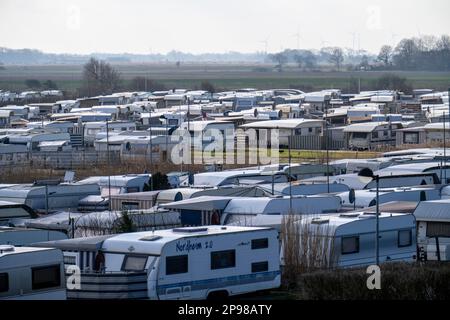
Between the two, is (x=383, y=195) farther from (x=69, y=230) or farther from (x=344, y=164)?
(x=344, y=164)

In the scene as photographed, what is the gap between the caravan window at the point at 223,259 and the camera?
30.5ft

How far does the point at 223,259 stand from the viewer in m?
9.40

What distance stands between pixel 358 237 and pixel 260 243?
51.7 inches

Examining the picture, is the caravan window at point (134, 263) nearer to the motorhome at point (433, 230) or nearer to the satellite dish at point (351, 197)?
the motorhome at point (433, 230)

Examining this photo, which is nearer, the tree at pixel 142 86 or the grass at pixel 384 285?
the grass at pixel 384 285

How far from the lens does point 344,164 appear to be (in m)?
18.8

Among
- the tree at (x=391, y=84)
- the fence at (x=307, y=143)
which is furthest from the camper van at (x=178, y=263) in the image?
the tree at (x=391, y=84)

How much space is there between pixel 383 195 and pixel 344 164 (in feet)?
17.0

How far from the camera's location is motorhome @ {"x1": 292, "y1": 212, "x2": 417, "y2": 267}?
10.3 meters

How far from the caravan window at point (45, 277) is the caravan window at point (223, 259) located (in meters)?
1.41

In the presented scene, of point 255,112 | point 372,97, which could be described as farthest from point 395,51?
point 255,112

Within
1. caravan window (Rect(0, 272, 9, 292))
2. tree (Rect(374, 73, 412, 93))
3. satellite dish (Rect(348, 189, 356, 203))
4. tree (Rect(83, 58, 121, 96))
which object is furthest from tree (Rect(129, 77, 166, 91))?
caravan window (Rect(0, 272, 9, 292))

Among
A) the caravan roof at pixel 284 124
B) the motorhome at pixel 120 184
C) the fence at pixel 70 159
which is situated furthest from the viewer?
the caravan roof at pixel 284 124

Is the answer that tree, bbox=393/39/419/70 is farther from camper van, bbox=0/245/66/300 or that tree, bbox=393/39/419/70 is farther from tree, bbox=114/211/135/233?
camper van, bbox=0/245/66/300
